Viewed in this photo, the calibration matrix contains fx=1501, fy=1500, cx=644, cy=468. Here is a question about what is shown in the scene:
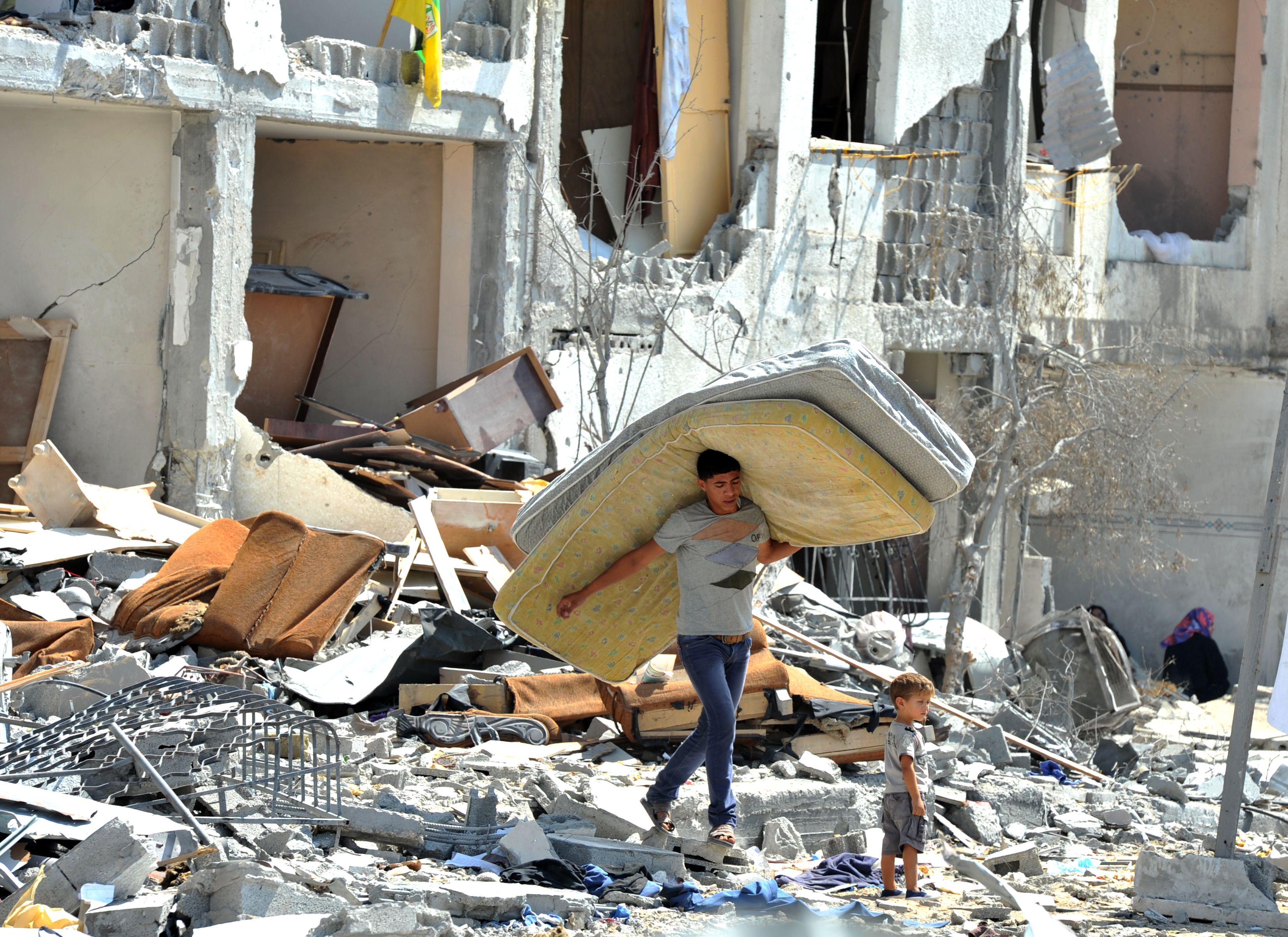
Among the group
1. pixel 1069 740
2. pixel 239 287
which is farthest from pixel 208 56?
pixel 1069 740

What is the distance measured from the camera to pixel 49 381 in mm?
10609

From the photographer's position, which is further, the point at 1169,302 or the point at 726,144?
the point at 1169,302

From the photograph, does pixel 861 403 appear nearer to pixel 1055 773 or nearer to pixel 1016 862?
pixel 1016 862

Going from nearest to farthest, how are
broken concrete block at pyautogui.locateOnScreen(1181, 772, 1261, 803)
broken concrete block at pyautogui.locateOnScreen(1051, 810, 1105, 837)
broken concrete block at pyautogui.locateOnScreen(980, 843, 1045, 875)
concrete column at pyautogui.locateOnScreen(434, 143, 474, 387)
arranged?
broken concrete block at pyautogui.locateOnScreen(980, 843, 1045, 875)
broken concrete block at pyautogui.locateOnScreen(1051, 810, 1105, 837)
broken concrete block at pyautogui.locateOnScreen(1181, 772, 1261, 803)
concrete column at pyautogui.locateOnScreen(434, 143, 474, 387)

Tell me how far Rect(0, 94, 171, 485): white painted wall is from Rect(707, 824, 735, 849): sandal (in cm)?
653

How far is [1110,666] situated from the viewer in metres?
12.6

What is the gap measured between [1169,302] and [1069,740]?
8.49 m

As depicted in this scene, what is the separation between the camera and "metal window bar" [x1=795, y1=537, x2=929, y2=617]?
15398 millimetres

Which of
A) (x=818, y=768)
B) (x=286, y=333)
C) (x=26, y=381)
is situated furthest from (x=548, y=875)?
(x=286, y=333)

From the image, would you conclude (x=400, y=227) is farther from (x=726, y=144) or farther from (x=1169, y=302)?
(x=1169, y=302)

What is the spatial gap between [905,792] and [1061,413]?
9869 millimetres

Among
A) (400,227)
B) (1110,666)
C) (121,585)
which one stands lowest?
(1110,666)

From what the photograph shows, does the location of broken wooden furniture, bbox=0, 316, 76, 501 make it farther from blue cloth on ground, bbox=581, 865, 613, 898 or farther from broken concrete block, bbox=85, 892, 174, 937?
broken concrete block, bbox=85, 892, 174, 937

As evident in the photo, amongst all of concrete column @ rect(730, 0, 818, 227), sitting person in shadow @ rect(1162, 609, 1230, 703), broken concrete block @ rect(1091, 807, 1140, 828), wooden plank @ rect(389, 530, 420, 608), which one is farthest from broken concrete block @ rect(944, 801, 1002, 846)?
sitting person in shadow @ rect(1162, 609, 1230, 703)
